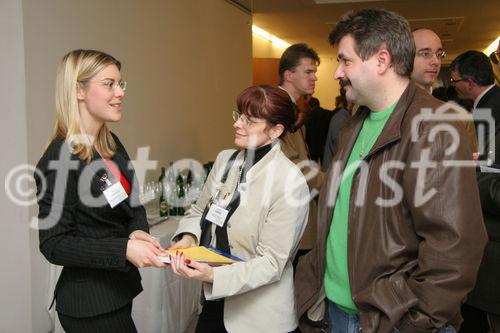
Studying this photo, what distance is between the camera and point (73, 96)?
1.58 metres

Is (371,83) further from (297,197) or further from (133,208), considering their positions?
(133,208)

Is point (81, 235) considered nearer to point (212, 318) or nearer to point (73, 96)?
point (73, 96)

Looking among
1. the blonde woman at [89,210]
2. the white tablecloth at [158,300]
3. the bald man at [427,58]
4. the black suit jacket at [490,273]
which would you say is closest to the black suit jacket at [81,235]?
the blonde woman at [89,210]

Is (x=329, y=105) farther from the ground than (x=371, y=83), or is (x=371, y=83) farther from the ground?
(x=329, y=105)

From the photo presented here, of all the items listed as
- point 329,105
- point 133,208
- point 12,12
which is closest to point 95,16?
point 12,12

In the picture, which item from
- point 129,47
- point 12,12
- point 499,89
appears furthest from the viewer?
point 129,47

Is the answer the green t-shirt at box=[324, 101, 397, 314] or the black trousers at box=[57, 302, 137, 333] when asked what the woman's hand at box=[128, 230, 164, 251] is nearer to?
the black trousers at box=[57, 302, 137, 333]

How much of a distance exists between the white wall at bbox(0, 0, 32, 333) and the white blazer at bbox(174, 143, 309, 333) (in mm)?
1587

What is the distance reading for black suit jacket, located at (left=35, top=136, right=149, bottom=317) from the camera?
146cm

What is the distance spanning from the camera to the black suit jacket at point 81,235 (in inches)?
57.3

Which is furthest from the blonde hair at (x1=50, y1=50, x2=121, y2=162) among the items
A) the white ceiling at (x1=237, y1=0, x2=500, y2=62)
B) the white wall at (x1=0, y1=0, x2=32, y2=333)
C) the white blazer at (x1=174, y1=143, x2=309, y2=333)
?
the white ceiling at (x1=237, y1=0, x2=500, y2=62)

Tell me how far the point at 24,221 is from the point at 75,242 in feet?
4.80

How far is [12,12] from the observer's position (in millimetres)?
2617

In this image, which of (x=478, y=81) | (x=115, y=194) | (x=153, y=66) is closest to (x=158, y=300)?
(x=115, y=194)
